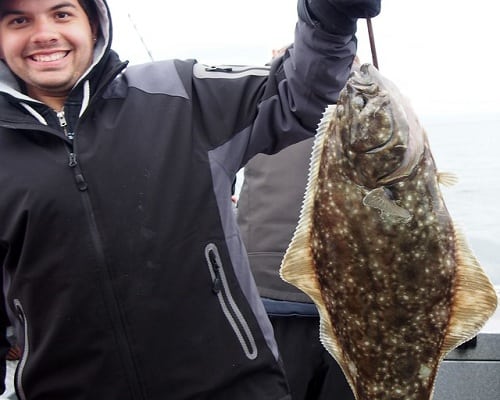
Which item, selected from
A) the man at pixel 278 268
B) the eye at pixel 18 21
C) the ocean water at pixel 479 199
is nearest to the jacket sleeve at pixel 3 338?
the eye at pixel 18 21

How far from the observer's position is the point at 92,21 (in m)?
2.46

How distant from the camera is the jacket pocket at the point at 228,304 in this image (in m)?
2.22

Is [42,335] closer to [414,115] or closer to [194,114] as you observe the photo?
[194,114]

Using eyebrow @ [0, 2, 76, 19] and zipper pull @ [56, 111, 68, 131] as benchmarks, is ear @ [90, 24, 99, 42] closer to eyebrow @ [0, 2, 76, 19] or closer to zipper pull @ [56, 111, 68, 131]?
eyebrow @ [0, 2, 76, 19]

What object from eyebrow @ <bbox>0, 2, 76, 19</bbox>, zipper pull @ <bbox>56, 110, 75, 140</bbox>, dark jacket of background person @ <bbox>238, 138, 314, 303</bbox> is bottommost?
dark jacket of background person @ <bbox>238, 138, 314, 303</bbox>

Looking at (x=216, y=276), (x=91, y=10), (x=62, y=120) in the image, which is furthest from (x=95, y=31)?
(x=216, y=276)

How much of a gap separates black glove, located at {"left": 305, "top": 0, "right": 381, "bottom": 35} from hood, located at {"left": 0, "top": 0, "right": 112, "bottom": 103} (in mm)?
816

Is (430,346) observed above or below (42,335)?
below

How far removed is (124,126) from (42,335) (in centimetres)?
82

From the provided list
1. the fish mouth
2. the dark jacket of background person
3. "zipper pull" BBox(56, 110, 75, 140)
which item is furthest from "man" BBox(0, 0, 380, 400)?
the dark jacket of background person

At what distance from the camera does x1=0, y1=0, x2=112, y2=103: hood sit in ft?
7.44

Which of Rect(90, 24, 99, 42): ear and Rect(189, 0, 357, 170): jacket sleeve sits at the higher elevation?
Rect(90, 24, 99, 42): ear

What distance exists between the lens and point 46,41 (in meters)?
2.25

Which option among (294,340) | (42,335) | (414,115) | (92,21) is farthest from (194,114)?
(294,340)
